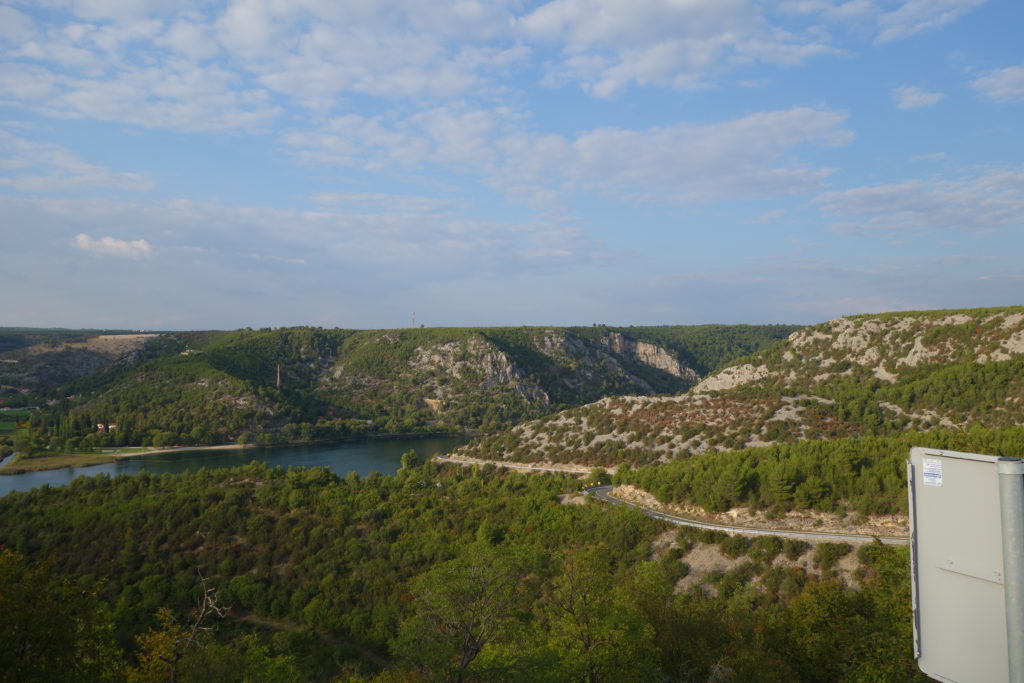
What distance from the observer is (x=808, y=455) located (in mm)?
42219

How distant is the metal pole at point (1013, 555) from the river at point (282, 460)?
85.0 m

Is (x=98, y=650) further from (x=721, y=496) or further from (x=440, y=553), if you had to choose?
(x=721, y=496)

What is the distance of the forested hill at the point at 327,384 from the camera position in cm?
12100

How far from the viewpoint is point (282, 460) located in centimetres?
10281

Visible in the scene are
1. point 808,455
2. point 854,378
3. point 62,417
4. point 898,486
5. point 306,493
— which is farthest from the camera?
point 62,417

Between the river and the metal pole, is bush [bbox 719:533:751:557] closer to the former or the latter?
the metal pole

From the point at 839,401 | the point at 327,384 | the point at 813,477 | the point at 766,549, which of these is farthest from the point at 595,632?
the point at 327,384

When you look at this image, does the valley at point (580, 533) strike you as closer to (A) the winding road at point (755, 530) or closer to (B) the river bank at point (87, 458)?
(A) the winding road at point (755, 530)


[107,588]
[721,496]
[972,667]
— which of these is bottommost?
[107,588]

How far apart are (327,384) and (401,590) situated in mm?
137611

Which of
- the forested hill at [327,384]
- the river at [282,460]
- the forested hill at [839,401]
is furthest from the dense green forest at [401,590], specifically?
the forested hill at [327,384]

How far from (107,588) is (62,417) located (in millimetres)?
102336

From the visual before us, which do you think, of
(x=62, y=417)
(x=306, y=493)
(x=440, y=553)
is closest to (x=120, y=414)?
(x=62, y=417)

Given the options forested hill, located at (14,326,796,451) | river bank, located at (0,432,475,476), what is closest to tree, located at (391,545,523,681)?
river bank, located at (0,432,475,476)
